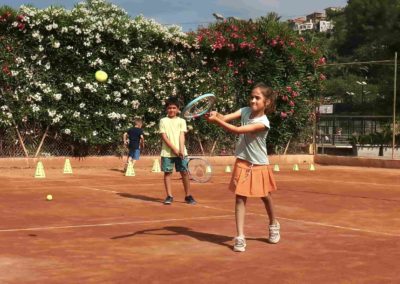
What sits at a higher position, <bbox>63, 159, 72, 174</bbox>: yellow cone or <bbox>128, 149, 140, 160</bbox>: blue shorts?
<bbox>128, 149, 140, 160</bbox>: blue shorts

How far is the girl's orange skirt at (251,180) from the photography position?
21.5 ft

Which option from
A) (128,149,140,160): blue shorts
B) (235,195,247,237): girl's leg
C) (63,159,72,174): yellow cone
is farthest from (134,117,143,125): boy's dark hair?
(235,195,247,237): girl's leg

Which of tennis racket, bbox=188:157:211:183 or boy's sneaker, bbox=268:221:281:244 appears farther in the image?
tennis racket, bbox=188:157:211:183

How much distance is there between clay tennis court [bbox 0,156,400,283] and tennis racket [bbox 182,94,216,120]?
1397 mm

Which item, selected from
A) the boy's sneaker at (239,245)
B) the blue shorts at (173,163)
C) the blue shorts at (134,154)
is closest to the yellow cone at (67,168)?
the blue shorts at (134,154)

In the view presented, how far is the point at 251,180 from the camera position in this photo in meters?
6.59

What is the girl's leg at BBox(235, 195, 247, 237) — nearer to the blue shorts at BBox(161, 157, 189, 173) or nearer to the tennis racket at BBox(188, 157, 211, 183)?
the blue shorts at BBox(161, 157, 189, 173)

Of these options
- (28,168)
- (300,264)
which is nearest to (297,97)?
(28,168)

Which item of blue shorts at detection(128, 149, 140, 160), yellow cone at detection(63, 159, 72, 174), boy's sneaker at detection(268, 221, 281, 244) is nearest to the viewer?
boy's sneaker at detection(268, 221, 281, 244)

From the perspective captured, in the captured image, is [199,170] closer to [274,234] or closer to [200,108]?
[200,108]

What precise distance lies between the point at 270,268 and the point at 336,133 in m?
19.1

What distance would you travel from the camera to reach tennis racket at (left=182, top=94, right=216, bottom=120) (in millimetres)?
7121

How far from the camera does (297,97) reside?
22.5 meters

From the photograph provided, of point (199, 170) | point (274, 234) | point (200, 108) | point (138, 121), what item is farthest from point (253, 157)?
point (138, 121)
